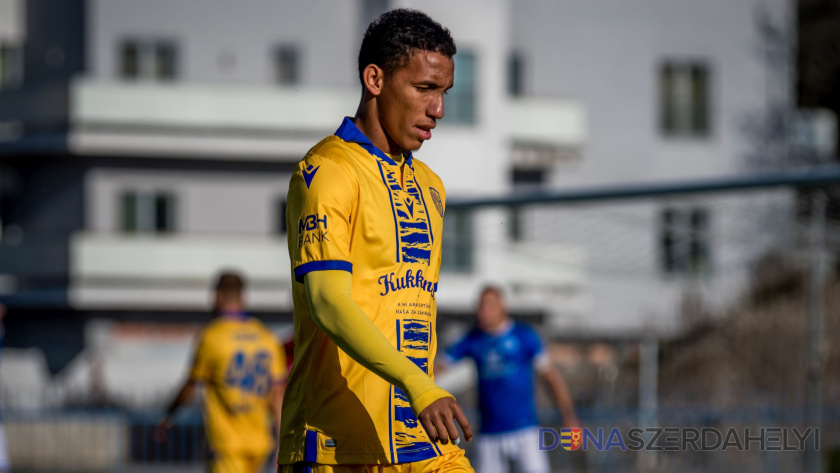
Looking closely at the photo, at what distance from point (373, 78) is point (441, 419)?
3.66 ft

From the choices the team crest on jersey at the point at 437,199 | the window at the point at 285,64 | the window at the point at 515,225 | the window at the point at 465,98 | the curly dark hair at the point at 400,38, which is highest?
the window at the point at 285,64

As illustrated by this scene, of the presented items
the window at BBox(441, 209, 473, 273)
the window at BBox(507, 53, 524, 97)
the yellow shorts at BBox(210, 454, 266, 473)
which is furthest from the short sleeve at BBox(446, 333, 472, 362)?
the window at BBox(507, 53, 524, 97)

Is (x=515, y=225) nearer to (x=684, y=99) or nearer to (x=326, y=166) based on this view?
(x=684, y=99)

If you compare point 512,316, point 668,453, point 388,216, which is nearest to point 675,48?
point 512,316

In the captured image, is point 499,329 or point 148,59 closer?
point 499,329

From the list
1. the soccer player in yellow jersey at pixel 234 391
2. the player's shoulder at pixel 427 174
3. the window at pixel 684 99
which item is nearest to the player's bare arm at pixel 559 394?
the soccer player in yellow jersey at pixel 234 391

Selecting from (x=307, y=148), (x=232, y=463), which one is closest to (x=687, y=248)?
(x=307, y=148)

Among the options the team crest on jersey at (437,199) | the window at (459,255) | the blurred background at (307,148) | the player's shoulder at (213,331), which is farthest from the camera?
the blurred background at (307,148)

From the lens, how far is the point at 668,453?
15914 millimetres

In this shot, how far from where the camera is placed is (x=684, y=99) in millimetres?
31516

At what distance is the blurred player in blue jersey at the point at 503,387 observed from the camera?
1018cm

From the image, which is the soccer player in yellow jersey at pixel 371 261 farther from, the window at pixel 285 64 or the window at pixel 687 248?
the window at pixel 285 64

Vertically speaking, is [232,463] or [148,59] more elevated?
[148,59]

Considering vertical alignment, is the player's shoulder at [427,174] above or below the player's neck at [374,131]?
below
